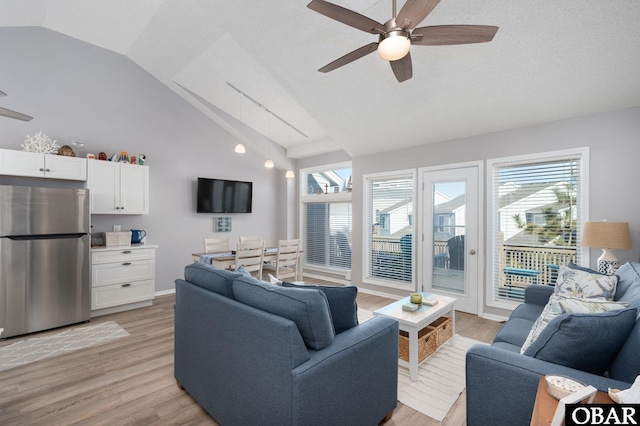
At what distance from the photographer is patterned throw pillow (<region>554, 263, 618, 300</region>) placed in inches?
92.7

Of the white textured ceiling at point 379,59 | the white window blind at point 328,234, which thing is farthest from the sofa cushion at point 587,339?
the white window blind at point 328,234

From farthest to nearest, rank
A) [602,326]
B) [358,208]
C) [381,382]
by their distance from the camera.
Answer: [358,208], [381,382], [602,326]

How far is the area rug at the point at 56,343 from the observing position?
9.35ft

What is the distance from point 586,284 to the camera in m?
2.45

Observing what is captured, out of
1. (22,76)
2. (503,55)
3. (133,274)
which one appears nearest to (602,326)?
(503,55)

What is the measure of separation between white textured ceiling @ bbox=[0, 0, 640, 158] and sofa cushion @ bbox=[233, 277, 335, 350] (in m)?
2.70

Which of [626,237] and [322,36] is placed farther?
[322,36]

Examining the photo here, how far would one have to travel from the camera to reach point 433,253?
4.56 meters

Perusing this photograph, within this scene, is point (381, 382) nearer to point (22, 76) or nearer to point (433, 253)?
point (433, 253)

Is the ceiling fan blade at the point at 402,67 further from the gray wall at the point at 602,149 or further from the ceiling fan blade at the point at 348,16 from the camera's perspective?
the gray wall at the point at 602,149

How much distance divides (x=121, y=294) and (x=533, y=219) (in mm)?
5628

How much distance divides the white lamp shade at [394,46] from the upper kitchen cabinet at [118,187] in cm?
418

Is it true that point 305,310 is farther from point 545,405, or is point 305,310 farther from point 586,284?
point 586,284

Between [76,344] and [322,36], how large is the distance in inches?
165
